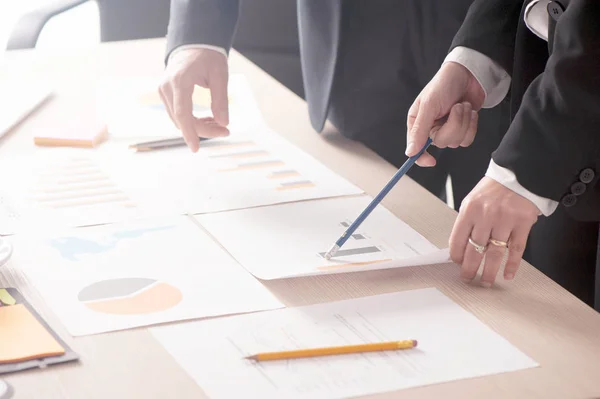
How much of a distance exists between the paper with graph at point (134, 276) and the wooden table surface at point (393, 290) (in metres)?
0.02

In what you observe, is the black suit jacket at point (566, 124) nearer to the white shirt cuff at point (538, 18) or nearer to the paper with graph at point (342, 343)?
the white shirt cuff at point (538, 18)

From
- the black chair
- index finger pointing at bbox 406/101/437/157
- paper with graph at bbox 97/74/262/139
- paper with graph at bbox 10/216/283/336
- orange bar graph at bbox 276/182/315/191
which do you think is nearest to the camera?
paper with graph at bbox 10/216/283/336

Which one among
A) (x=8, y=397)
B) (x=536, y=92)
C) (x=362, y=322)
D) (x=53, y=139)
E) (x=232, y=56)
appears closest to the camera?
(x=8, y=397)

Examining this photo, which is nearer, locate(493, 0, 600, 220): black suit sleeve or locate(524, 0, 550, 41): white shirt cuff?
locate(493, 0, 600, 220): black suit sleeve

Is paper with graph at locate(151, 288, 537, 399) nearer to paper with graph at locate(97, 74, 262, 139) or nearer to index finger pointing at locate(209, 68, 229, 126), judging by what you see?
index finger pointing at locate(209, 68, 229, 126)

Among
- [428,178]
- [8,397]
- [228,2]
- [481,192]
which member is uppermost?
[228,2]

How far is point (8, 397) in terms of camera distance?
88 cm

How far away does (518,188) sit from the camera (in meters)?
1.14

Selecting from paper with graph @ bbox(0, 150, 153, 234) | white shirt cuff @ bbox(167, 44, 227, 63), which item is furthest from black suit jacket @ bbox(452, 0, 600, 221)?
white shirt cuff @ bbox(167, 44, 227, 63)

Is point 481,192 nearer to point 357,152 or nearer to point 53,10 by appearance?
point 357,152

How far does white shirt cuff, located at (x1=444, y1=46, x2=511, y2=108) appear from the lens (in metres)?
1.37

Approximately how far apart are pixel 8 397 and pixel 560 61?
720 mm

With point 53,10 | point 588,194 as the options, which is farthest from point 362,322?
point 53,10

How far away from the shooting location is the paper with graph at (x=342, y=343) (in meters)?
0.92
